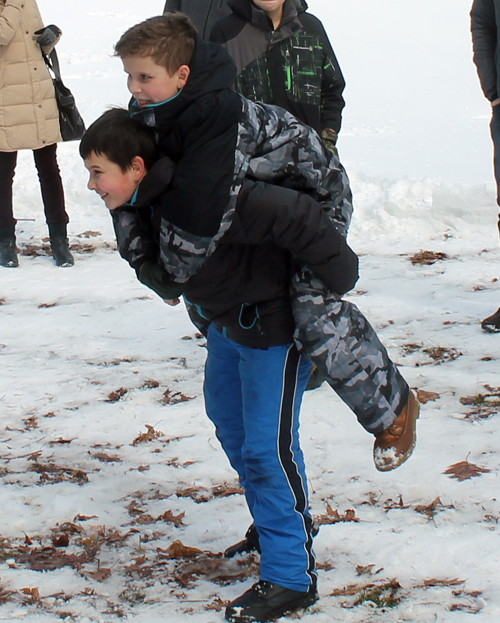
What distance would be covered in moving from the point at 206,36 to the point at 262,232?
217 centimetres

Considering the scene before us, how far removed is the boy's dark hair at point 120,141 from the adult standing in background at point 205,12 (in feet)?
6.64

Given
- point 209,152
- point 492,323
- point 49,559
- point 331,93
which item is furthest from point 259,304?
point 492,323

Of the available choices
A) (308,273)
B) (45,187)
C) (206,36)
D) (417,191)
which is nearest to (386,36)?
(417,191)

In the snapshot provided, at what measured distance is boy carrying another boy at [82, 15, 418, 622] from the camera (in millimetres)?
2109

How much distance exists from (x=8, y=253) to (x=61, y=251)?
0.42 m

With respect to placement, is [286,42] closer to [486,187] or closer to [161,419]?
[161,419]

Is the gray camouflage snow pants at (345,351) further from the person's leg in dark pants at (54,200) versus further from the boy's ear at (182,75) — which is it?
the person's leg in dark pants at (54,200)

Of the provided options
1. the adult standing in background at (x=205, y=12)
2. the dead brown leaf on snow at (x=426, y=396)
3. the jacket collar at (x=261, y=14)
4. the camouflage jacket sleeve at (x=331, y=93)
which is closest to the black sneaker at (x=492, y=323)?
the dead brown leaf on snow at (x=426, y=396)

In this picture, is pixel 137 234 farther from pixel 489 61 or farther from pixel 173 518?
pixel 489 61

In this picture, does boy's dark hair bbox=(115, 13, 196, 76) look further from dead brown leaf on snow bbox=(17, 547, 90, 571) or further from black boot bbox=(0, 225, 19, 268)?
black boot bbox=(0, 225, 19, 268)

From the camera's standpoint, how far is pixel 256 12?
3.80 meters

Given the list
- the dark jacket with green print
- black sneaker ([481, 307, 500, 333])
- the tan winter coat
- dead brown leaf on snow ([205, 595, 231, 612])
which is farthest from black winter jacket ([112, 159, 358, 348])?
the tan winter coat

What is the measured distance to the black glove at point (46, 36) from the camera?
593cm

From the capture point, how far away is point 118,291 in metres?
6.02
